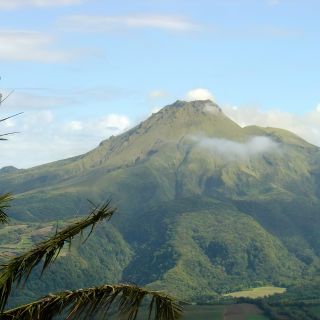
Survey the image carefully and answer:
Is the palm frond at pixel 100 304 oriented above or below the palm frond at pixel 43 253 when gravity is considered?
below

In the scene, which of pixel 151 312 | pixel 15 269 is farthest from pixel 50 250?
pixel 151 312

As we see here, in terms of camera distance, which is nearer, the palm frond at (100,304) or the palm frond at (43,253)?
the palm frond at (100,304)

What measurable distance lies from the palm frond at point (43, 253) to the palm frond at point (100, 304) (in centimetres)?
40

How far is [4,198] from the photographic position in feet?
36.7

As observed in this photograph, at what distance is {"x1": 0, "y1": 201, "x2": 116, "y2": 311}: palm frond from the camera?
10.4 metres

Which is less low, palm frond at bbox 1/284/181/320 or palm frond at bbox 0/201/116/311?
palm frond at bbox 0/201/116/311

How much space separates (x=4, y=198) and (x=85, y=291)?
191 centimetres

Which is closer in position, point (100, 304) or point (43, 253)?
point (100, 304)

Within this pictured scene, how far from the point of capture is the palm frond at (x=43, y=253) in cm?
1045

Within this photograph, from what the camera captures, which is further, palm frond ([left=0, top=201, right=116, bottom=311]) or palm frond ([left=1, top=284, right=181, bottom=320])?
palm frond ([left=0, top=201, right=116, bottom=311])

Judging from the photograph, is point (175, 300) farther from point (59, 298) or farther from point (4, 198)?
point (4, 198)

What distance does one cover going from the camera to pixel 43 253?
416 inches

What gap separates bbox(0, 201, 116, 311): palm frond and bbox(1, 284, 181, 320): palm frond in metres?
0.40

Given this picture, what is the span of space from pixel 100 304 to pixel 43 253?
1.07m
